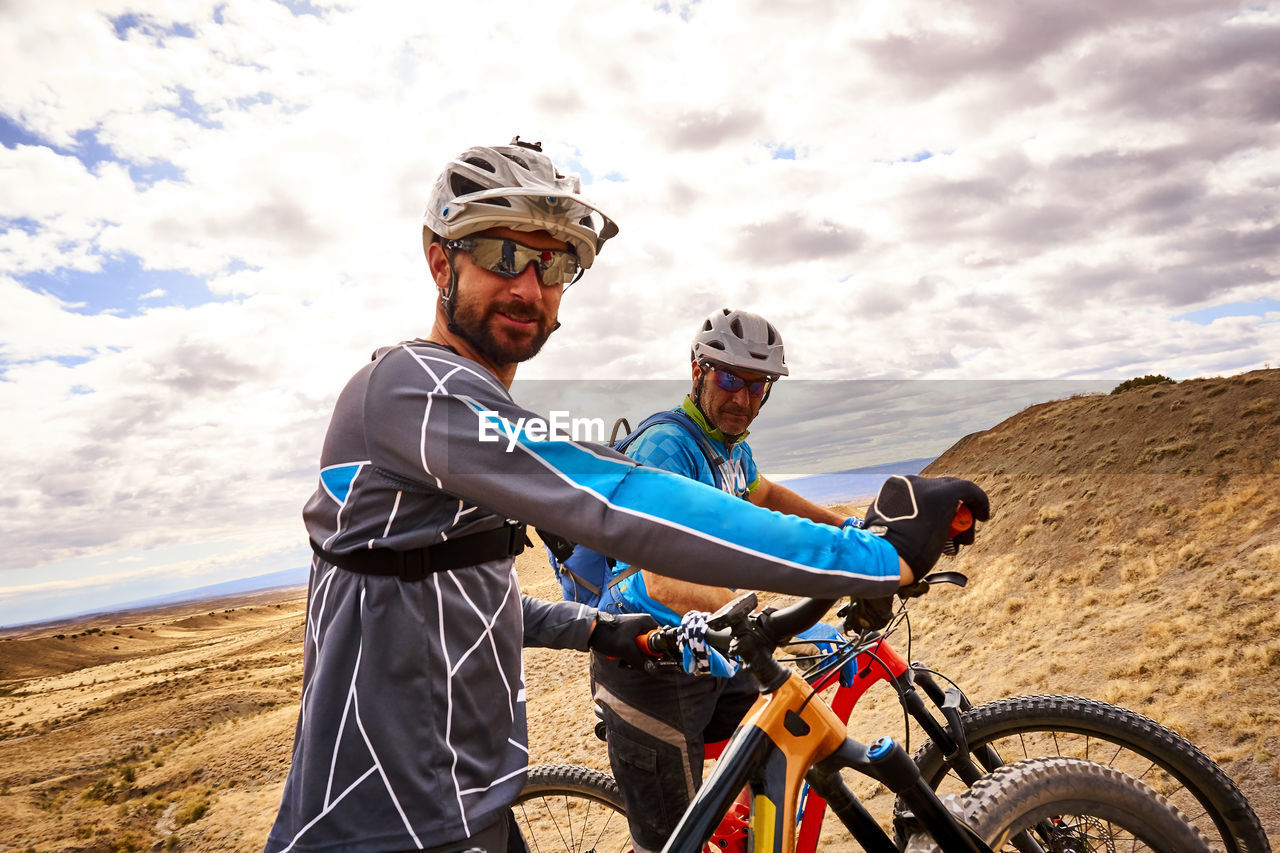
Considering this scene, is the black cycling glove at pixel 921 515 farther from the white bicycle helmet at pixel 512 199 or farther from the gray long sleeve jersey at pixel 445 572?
the white bicycle helmet at pixel 512 199

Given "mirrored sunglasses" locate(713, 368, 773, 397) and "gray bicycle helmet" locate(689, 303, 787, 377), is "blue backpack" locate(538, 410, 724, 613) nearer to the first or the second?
"mirrored sunglasses" locate(713, 368, 773, 397)

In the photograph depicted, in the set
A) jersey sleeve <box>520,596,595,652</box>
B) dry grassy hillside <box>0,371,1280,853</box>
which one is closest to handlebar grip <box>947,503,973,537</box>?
jersey sleeve <box>520,596,595,652</box>

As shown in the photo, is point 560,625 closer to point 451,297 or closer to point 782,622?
point 782,622

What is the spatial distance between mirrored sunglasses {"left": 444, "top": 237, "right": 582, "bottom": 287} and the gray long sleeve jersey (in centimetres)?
53

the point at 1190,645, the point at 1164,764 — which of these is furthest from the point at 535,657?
the point at 1164,764

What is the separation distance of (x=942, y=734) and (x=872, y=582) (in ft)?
6.98

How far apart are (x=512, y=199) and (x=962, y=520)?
1.63 meters

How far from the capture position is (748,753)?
2174 mm

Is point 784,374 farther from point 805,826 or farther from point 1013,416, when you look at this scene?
point 1013,416

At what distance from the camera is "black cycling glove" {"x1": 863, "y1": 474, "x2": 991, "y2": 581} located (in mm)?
1614

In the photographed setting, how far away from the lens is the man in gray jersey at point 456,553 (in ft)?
4.88

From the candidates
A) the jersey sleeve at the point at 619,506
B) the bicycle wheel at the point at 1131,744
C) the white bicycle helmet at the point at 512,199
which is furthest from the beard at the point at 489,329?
the bicycle wheel at the point at 1131,744

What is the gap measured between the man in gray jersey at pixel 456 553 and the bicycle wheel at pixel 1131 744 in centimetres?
203

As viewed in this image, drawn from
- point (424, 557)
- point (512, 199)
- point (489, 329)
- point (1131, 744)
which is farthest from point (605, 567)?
point (1131, 744)
